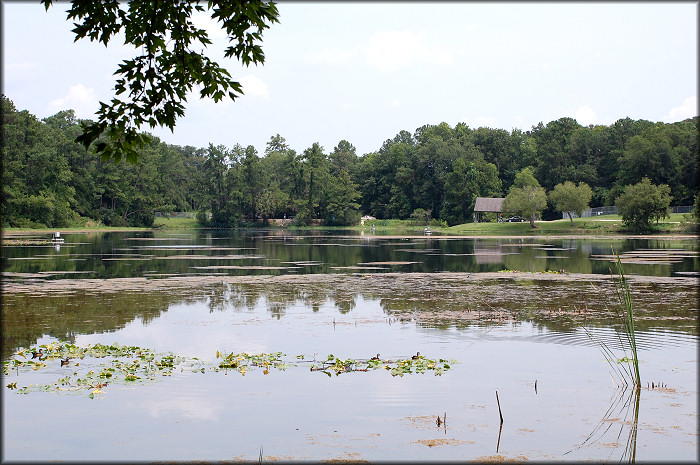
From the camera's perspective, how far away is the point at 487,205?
117312mm

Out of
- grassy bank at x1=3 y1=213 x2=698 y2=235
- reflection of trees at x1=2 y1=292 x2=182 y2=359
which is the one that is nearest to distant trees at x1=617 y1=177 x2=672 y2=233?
grassy bank at x1=3 y1=213 x2=698 y2=235

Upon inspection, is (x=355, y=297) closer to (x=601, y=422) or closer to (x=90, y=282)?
(x=90, y=282)

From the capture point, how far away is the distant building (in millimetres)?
116438

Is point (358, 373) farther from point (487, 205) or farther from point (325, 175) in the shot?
point (325, 175)

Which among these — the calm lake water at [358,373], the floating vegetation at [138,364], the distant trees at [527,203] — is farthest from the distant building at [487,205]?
the floating vegetation at [138,364]

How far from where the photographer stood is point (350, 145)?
17575 centimetres

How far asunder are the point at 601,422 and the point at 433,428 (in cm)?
253

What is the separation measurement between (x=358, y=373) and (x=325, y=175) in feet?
409

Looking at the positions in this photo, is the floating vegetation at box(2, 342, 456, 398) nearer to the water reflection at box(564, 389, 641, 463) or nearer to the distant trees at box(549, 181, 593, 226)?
the water reflection at box(564, 389, 641, 463)

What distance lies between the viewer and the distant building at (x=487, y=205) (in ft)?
382

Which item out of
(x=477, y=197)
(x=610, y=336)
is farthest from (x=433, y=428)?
(x=477, y=197)

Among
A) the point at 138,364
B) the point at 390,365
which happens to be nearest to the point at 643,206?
the point at 390,365

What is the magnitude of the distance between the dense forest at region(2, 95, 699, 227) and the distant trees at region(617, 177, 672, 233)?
57.4ft

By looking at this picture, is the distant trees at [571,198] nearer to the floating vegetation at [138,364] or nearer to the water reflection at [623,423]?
the floating vegetation at [138,364]
